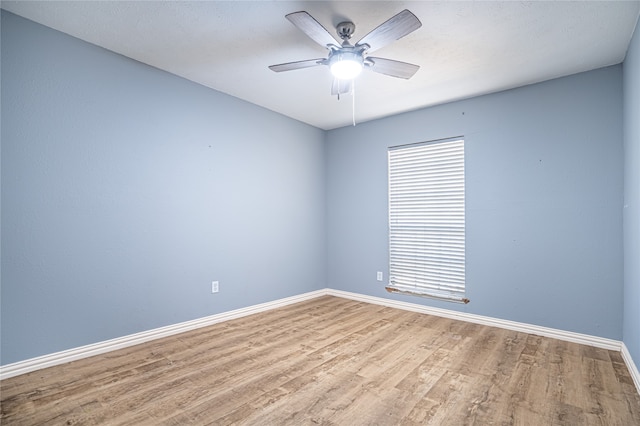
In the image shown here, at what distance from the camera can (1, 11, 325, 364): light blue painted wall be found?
2303 mm

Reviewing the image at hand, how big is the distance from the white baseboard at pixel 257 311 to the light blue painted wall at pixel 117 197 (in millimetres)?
68

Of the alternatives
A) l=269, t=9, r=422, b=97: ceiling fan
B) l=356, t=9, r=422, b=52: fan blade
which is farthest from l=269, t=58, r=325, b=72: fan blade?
l=356, t=9, r=422, b=52: fan blade

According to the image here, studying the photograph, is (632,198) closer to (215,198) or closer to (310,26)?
(310,26)

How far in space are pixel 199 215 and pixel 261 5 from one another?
6.99 feet

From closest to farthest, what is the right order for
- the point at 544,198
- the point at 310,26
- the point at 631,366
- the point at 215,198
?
1. the point at 310,26
2. the point at 631,366
3. the point at 544,198
4. the point at 215,198

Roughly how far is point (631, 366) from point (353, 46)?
3.18 m

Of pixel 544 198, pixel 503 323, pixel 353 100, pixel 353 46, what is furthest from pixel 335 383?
pixel 353 100

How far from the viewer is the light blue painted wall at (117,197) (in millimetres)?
2303

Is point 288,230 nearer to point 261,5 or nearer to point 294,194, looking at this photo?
point 294,194

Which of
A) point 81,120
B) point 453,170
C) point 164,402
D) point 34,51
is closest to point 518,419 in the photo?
point 164,402

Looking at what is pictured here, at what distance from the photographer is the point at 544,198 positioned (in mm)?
3178

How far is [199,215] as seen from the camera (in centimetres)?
339

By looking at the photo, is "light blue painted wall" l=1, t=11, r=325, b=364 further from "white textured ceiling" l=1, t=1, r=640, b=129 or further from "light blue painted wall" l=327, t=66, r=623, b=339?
"light blue painted wall" l=327, t=66, r=623, b=339

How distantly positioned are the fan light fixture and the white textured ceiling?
261 mm
